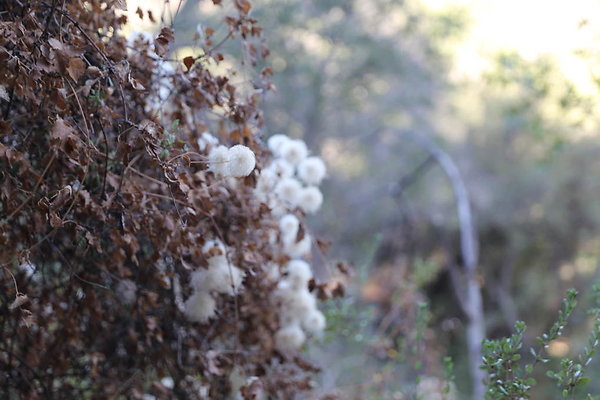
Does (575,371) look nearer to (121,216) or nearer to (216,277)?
(216,277)

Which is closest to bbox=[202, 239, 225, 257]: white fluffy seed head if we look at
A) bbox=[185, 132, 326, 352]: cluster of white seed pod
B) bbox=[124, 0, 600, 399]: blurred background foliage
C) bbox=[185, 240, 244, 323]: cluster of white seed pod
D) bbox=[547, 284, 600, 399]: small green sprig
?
bbox=[185, 240, 244, 323]: cluster of white seed pod

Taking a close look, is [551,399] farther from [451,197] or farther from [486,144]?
[486,144]

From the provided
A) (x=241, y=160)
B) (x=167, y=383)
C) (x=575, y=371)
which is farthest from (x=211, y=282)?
(x=575, y=371)

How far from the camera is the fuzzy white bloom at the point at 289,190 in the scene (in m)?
1.83

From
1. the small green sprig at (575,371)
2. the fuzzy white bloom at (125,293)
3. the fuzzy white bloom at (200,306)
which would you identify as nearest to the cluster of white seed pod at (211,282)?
the fuzzy white bloom at (200,306)

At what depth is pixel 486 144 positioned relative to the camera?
7527mm

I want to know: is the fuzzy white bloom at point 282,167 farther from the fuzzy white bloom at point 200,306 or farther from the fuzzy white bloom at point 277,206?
the fuzzy white bloom at point 200,306

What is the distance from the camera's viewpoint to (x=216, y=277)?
1.52m

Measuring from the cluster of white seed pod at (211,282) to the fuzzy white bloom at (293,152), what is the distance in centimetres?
37

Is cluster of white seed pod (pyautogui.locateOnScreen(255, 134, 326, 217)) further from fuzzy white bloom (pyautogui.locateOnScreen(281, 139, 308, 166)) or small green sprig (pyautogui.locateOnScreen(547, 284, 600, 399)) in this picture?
small green sprig (pyautogui.locateOnScreen(547, 284, 600, 399))

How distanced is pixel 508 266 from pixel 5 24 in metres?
6.90

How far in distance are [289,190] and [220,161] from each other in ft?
1.79

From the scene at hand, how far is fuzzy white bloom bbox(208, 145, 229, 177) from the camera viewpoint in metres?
1.31

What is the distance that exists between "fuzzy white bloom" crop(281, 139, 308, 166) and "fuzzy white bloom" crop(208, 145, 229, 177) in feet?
1.47
